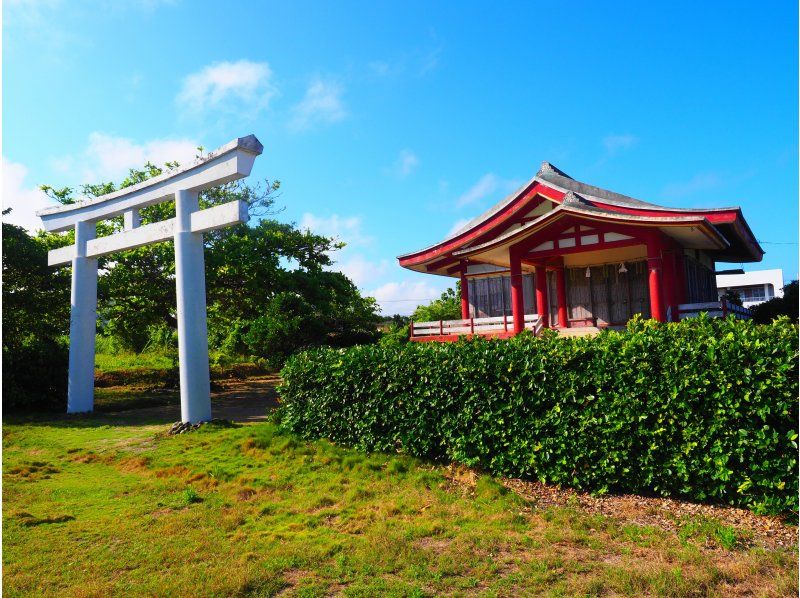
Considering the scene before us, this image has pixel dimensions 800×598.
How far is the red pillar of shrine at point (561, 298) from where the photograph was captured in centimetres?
1664

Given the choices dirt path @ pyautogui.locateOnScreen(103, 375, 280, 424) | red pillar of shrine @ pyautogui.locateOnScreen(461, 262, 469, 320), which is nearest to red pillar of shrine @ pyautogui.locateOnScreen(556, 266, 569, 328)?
red pillar of shrine @ pyautogui.locateOnScreen(461, 262, 469, 320)

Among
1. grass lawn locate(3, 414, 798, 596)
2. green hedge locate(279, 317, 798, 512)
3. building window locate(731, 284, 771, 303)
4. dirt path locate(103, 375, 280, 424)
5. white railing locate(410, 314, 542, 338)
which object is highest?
building window locate(731, 284, 771, 303)

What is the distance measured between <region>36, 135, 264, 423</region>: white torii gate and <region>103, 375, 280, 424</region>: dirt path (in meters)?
1.43

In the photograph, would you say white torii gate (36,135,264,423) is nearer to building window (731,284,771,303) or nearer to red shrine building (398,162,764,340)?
red shrine building (398,162,764,340)

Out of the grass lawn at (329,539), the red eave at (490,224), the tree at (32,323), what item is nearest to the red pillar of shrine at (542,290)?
the red eave at (490,224)

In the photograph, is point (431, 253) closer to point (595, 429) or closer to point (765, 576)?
point (595, 429)

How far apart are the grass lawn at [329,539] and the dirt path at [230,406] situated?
4383 mm

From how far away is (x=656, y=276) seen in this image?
505 inches

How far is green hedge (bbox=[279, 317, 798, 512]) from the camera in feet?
17.4

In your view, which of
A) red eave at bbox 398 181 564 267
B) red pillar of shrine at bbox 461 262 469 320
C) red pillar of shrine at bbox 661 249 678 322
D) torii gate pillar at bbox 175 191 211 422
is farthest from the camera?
red pillar of shrine at bbox 461 262 469 320

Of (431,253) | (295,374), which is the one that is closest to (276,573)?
(295,374)

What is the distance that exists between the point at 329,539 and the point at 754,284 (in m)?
53.1

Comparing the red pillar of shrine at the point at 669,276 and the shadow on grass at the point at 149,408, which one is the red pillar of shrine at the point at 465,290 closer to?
the red pillar of shrine at the point at 669,276

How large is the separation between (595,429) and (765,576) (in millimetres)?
2093
